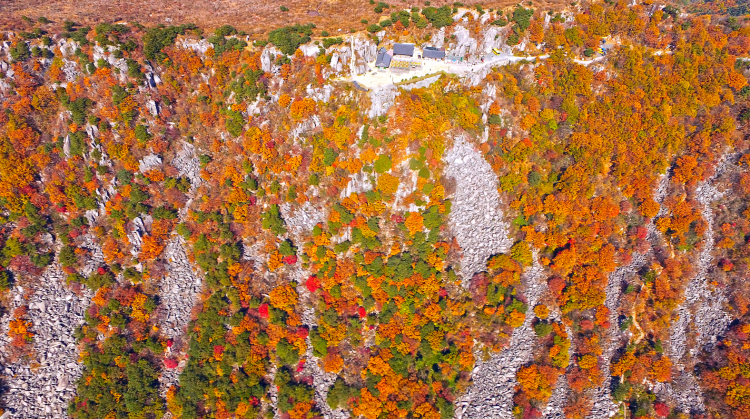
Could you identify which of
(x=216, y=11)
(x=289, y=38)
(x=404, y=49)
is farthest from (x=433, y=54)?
(x=216, y=11)

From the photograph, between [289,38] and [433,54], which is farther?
[433,54]

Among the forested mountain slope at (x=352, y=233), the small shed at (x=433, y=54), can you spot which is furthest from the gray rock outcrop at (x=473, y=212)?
the small shed at (x=433, y=54)

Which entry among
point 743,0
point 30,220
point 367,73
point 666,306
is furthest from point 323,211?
point 743,0

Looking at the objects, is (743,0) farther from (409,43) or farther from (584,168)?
(409,43)

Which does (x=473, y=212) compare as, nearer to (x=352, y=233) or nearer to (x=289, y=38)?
(x=352, y=233)

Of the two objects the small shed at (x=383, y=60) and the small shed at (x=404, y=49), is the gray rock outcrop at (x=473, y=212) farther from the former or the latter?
the small shed at (x=404, y=49)
